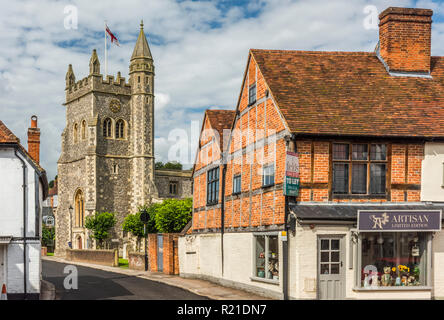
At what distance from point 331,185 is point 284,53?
6.34 meters

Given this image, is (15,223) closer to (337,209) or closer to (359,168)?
(337,209)

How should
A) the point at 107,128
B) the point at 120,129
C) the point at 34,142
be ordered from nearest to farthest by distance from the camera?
the point at 34,142, the point at 107,128, the point at 120,129

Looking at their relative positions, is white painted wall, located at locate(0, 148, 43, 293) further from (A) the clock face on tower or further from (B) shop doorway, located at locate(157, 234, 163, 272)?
(A) the clock face on tower

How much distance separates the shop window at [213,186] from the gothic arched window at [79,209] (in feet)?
146

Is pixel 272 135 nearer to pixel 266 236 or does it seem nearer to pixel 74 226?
pixel 266 236

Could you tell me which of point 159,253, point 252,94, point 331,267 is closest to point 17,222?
point 252,94

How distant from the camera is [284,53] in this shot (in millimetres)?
23109

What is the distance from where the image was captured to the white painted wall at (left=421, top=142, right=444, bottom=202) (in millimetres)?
19438

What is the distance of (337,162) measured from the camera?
762 inches

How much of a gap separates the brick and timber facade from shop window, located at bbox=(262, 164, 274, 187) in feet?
0.11

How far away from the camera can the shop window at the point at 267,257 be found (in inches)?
808

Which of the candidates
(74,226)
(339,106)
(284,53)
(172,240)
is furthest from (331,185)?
(74,226)

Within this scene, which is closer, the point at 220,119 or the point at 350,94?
the point at 350,94

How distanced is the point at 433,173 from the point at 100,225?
160 ft
